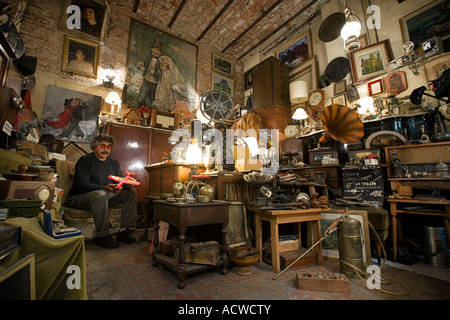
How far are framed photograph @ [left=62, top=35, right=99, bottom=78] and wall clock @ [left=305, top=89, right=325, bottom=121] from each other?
575 cm

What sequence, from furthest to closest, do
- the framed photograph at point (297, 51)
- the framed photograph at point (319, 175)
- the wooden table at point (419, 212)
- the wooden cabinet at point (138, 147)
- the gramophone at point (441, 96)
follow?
the framed photograph at point (297, 51) < the wooden cabinet at point (138, 147) < the framed photograph at point (319, 175) < the gramophone at point (441, 96) < the wooden table at point (419, 212)

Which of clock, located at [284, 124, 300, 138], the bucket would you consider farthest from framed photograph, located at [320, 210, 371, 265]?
clock, located at [284, 124, 300, 138]

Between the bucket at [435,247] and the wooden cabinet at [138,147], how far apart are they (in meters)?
4.77

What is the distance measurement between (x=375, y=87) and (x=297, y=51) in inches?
114

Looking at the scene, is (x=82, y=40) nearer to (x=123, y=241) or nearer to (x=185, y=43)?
(x=185, y=43)

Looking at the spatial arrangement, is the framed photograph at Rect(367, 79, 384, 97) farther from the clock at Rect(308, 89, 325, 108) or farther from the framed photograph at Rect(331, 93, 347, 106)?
the clock at Rect(308, 89, 325, 108)

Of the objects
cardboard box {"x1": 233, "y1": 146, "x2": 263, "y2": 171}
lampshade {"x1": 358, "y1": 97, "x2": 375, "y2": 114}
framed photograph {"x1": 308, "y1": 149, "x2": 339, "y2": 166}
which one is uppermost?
lampshade {"x1": 358, "y1": 97, "x2": 375, "y2": 114}

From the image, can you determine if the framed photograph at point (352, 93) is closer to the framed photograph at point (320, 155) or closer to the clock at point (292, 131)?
the clock at point (292, 131)

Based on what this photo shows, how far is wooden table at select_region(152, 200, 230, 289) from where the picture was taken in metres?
1.91

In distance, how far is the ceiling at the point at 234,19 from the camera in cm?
588

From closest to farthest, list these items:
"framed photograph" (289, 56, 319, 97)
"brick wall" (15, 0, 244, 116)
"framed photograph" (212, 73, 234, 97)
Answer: "brick wall" (15, 0, 244, 116) → "framed photograph" (289, 56, 319, 97) → "framed photograph" (212, 73, 234, 97)

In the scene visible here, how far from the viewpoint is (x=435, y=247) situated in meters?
2.49

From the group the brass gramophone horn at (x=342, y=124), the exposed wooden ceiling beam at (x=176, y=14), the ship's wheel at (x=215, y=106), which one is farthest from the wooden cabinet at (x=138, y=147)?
the exposed wooden ceiling beam at (x=176, y=14)

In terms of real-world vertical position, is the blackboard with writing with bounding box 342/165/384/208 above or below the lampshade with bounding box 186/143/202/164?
below
